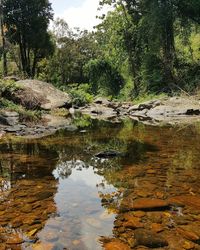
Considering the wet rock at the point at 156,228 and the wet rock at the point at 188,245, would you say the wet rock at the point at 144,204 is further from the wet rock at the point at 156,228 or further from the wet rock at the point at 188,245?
the wet rock at the point at 188,245

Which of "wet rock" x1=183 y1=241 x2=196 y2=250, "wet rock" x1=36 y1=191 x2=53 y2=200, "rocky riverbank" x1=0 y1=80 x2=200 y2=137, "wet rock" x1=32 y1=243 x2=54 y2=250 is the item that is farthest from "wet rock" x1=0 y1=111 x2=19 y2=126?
"wet rock" x1=183 y1=241 x2=196 y2=250

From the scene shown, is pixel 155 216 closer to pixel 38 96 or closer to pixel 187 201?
pixel 187 201

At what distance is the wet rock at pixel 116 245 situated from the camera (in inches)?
129

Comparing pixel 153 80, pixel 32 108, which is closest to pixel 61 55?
pixel 153 80

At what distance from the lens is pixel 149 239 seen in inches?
133

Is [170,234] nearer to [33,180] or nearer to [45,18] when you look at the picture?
[33,180]

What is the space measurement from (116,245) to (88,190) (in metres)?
1.92

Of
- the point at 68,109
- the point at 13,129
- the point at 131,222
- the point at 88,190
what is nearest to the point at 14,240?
the point at 131,222

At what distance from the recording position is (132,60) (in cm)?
3200

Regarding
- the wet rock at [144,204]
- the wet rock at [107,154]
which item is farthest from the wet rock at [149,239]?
the wet rock at [107,154]

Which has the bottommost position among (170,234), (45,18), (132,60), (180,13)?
(170,234)

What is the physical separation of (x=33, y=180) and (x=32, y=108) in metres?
12.6

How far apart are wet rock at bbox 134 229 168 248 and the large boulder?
14.7 metres

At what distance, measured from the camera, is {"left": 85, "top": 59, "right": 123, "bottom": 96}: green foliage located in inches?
1595
